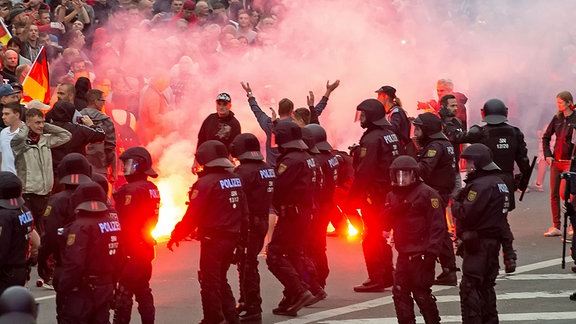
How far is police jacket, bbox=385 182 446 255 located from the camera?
1141 cm

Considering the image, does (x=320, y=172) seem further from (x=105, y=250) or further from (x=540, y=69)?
(x=540, y=69)

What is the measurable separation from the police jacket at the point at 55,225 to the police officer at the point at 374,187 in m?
4.03

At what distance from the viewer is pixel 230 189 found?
39.7 ft

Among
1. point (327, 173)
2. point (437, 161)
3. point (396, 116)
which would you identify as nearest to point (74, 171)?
point (327, 173)

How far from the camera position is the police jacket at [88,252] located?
10320 millimetres

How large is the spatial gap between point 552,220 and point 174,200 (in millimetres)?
5650

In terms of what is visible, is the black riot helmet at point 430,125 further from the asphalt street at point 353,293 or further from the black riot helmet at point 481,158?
the black riot helmet at point 481,158

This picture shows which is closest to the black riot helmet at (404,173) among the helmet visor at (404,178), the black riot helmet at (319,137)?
the helmet visor at (404,178)

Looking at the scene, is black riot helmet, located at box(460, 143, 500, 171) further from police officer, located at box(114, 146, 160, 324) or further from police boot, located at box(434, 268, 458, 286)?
police boot, located at box(434, 268, 458, 286)

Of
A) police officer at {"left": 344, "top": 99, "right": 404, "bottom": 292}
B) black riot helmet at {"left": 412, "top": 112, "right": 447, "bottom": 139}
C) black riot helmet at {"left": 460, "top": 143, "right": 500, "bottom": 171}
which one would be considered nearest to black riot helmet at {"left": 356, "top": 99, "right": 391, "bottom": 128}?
police officer at {"left": 344, "top": 99, "right": 404, "bottom": 292}

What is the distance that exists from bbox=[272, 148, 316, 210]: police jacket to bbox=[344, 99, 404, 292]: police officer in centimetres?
117

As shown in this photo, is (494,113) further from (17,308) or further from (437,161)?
(17,308)

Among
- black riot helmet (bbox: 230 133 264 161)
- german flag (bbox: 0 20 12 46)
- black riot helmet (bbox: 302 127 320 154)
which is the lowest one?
black riot helmet (bbox: 230 133 264 161)

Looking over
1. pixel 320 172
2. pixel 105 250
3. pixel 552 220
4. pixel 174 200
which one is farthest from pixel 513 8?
pixel 105 250
